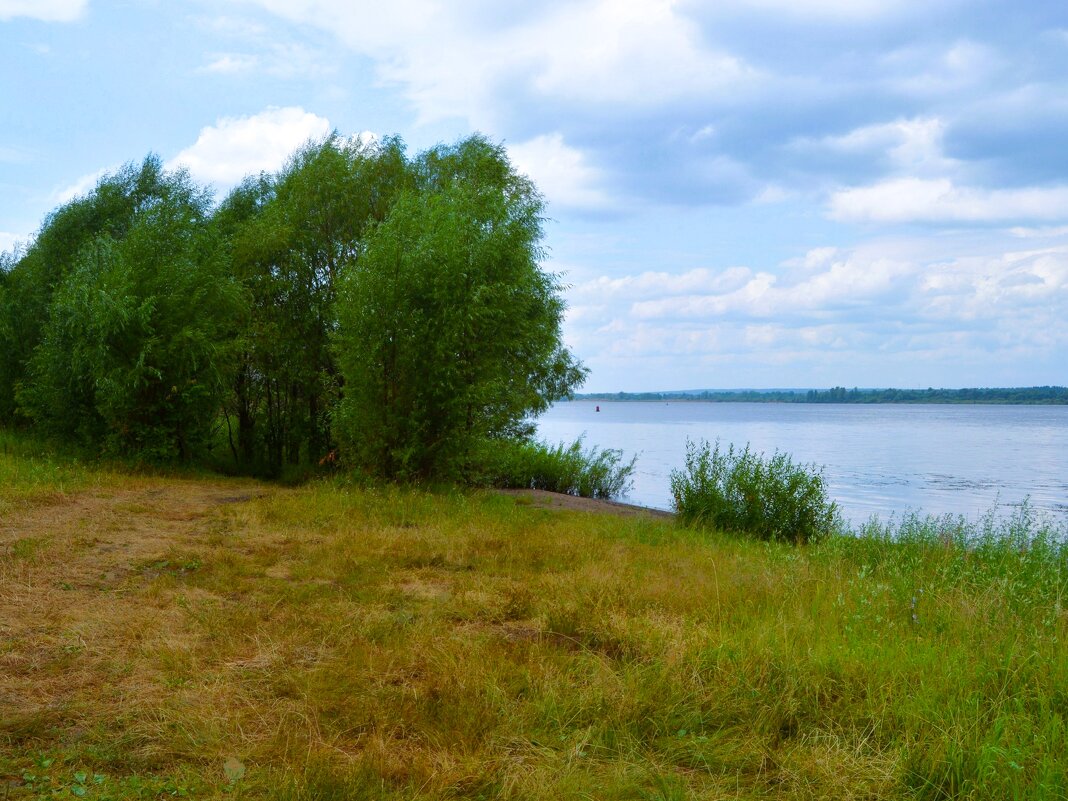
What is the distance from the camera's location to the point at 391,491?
13.0 m

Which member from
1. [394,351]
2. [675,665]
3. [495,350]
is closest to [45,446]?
[394,351]

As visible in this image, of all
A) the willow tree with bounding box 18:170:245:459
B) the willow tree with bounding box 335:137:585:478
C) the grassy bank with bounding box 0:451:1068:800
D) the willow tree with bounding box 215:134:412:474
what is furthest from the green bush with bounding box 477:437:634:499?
the grassy bank with bounding box 0:451:1068:800

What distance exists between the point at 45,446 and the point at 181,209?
5827 millimetres

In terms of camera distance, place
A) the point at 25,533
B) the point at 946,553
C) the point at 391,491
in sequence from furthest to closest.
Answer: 1. the point at 391,491
2. the point at 25,533
3. the point at 946,553

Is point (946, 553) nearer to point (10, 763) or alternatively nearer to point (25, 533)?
point (10, 763)

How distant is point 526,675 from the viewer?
15.7 feet

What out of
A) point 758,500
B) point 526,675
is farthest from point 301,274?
point 526,675

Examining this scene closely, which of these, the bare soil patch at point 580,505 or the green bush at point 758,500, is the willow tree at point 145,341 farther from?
the green bush at point 758,500

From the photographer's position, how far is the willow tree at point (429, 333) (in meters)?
13.5

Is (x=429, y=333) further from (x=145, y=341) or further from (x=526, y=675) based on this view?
(x=526, y=675)

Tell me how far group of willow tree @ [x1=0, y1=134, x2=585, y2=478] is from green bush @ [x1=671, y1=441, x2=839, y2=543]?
153 inches

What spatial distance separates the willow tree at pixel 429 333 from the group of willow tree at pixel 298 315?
0.12ft

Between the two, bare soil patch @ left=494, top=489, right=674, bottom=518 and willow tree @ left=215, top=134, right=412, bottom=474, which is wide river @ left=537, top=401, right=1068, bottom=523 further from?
willow tree @ left=215, top=134, right=412, bottom=474

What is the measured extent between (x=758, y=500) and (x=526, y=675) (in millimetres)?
9034
